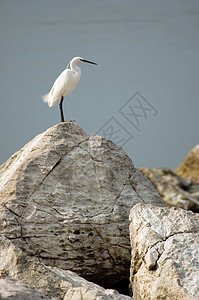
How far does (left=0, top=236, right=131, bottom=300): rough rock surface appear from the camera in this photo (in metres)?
4.55

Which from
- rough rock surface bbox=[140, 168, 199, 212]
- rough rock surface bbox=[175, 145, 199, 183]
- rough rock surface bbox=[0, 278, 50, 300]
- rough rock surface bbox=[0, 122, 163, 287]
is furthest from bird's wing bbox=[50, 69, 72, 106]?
rough rock surface bbox=[175, 145, 199, 183]

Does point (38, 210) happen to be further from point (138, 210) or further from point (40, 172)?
point (138, 210)

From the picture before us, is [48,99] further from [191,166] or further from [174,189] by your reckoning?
[191,166]

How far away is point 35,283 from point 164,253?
185 cm

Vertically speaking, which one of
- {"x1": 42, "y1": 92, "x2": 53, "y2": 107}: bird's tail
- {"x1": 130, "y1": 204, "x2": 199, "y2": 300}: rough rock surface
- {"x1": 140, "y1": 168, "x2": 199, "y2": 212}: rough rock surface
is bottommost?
{"x1": 140, "y1": 168, "x2": 199, "y2": 212}: rough rock surface

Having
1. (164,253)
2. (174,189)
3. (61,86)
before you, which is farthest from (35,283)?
(174,189)

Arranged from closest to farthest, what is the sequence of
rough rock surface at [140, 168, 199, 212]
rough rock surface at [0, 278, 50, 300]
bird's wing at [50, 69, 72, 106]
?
rough rock surface at [0, 278, 50, 300] < bird's wing at [50, 69, 72, 106] < rough rock surface at [140, 168, 199, 212]

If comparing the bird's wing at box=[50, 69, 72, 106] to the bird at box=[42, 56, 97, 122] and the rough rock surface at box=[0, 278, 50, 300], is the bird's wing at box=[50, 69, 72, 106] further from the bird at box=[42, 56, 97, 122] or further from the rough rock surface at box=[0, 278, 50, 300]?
the rough rock surface at box=[0, 278, 50, 300]

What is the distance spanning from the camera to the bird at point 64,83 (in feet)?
34.1

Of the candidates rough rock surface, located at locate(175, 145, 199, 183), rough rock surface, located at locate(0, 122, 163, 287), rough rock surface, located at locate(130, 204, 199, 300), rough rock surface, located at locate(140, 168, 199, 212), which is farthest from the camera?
rough rock surface, located at locate(175, 145, 199, 183)

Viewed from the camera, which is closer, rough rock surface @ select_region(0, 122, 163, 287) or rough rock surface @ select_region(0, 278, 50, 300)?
rough rock surface @ select_region(0, 278, 50, 300)

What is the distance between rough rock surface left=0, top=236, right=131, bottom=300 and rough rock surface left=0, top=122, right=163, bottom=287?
152 centimetres

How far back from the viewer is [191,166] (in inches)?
857

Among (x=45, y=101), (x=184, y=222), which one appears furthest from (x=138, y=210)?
(x=45, y=101)
